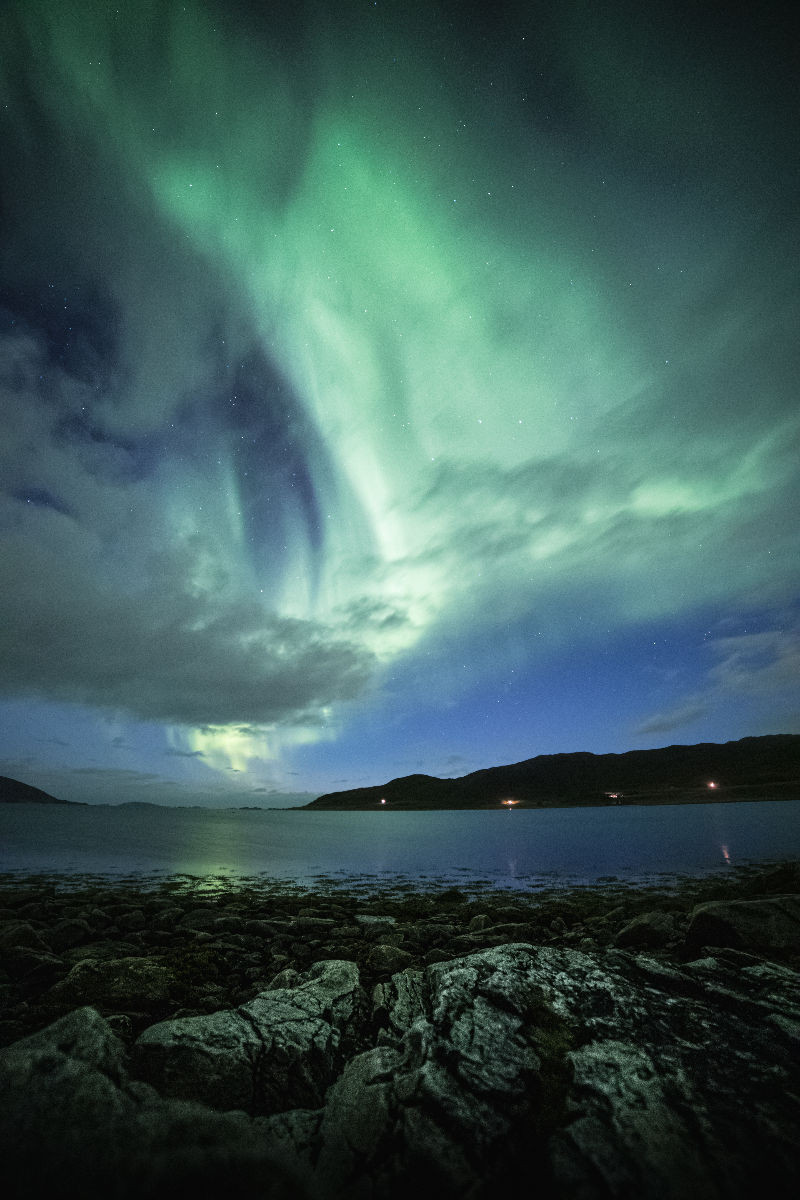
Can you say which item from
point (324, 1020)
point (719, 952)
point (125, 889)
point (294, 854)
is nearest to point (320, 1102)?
point (324, 1020)

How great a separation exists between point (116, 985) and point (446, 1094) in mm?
7589

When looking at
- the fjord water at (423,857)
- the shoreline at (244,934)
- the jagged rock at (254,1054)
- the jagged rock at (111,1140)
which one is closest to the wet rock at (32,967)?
the shoreline at (244,934)

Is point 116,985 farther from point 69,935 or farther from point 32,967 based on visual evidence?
point 69,935

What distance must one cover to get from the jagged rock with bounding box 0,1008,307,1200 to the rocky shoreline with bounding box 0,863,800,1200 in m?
0.02

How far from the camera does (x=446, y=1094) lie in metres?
4.93

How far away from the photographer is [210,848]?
55.2m

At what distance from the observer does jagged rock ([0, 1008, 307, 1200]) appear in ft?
12.0

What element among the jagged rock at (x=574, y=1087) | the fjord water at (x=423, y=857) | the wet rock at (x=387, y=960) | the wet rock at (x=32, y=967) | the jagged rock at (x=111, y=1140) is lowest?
the fjord water at (x=423, y=857)

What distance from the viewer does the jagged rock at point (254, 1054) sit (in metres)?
5.34

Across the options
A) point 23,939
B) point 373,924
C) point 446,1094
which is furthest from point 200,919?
point 446,1094

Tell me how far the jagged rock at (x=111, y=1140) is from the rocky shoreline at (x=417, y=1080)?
0.02 m

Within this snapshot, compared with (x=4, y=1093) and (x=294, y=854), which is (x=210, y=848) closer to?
(x=294, y=854)

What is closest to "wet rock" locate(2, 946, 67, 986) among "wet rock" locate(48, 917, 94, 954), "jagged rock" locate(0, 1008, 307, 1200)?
"wet rock" locate(48, 917, 94, 954)

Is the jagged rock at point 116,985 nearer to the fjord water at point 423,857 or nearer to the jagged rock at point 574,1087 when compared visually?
the jagged rock at point 574,1087
